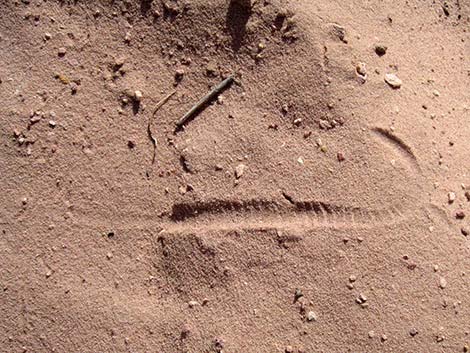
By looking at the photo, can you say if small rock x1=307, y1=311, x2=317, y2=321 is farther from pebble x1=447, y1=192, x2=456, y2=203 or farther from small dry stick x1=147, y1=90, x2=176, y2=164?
small dry stick x1=147, y1=90, x2=176, y2=164

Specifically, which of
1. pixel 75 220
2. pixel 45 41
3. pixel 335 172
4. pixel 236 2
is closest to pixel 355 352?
pixel 335 172

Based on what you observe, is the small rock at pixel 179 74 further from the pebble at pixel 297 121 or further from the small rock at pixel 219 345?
the small rock at pixel 219 345

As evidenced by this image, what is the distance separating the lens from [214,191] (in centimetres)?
184

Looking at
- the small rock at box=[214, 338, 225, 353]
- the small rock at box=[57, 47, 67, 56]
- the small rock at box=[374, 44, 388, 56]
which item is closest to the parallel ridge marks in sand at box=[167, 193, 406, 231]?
the small rock at box=[214, 338, 225, 353]

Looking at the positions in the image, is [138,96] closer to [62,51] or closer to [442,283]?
[62,51]

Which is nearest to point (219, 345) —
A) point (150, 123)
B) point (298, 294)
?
point (298, 294)

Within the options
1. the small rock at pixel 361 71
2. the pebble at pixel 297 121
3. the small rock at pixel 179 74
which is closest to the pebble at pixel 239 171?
the pebble at pixel 297 121

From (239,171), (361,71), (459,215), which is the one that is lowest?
(239,171)

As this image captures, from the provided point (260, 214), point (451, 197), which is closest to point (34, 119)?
point (260, 214)

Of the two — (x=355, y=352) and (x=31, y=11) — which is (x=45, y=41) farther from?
(x=355, y=352)

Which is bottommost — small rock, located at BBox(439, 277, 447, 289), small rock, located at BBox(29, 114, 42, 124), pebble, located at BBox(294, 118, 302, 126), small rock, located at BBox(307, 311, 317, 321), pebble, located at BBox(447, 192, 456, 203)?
small rock, located at BBox(307, 311, 317, 321)

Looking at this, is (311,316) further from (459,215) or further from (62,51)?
(62,51)

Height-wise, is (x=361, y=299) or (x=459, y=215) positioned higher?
(x=459, y=215)

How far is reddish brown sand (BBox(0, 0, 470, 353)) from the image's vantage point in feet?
5.99
